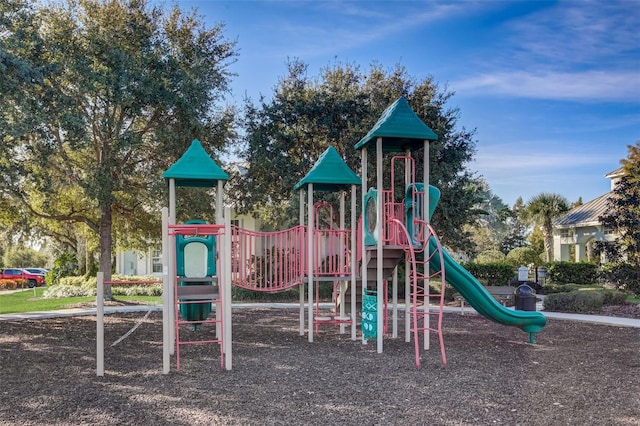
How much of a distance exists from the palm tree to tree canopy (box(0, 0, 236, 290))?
20219 mm

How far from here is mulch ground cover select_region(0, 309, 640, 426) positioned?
204 inches

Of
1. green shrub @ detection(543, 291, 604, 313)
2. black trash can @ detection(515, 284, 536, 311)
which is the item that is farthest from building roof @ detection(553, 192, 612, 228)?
black trash can @ detection(515, 284, 536, 311)

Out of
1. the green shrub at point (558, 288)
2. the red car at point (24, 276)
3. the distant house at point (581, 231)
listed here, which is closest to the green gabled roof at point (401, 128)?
the green shrub at point (558, 288)

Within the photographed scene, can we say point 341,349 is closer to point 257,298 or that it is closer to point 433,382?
point 433,382

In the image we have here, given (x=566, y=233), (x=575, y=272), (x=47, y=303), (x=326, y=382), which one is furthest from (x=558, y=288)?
(x=47, y=303)

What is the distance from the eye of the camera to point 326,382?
256 inches

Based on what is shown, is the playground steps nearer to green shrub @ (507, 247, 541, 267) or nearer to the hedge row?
the hedge row

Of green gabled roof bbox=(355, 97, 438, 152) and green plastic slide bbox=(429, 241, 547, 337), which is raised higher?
green gabled roof bbox=(355, 97, 438, 152)

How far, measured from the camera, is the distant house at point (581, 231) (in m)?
25.9

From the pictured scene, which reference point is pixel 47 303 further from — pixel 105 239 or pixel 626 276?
pixel 626 276

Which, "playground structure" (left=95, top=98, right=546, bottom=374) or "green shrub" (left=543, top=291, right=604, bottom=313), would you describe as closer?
"playground structure" (left=95, top=98, right=546, bottom=374)

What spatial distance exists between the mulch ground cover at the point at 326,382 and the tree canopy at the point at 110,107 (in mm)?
5064

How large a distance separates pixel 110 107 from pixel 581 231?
78.1 ft

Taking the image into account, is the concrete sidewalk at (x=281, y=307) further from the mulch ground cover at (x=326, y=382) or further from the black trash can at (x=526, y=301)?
the black trash can at (x=526, y=301)
